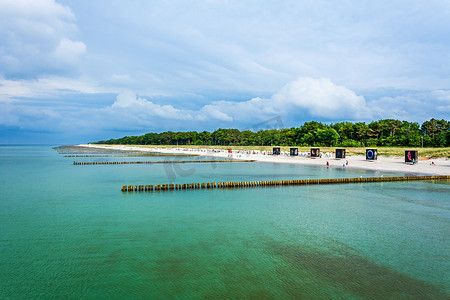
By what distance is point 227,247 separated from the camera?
48.8 ft

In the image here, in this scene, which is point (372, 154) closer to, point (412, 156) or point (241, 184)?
point (412, 156)

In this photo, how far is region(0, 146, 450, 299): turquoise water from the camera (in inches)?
430

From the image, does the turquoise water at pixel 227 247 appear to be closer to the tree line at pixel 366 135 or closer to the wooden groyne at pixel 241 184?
the wooden groyne at pixel 241 184

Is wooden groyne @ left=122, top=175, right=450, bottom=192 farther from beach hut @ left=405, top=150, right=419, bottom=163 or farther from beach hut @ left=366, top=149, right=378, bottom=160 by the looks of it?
beach hut @ left=366, top=149, right=378, bottom=160

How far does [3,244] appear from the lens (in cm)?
1529

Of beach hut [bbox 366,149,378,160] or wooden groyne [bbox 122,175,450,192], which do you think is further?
beach hut [bbox 366,149,378,160]

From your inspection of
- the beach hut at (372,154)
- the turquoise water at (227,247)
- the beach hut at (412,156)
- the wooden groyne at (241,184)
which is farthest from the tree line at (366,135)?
the turquoise water at (227,247)

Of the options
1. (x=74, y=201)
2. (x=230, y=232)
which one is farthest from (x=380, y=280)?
(x=74, y=201)

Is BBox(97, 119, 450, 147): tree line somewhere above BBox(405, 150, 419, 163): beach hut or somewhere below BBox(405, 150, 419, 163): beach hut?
above

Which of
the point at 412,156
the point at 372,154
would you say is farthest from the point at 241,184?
the point at 372,154

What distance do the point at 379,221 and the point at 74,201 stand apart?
23888mm

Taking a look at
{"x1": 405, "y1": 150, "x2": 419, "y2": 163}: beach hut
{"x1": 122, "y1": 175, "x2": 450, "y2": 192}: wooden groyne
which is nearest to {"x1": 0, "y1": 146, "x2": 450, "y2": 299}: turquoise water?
{"x1": 122, "y1": 175, "x2": 450, "y2": 192}: wooden groyne

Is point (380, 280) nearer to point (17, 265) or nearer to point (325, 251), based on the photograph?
point (325, 251)

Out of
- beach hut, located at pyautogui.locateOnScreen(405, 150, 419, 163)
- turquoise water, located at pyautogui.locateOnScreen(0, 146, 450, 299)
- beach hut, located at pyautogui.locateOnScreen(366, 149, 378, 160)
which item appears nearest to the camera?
turquoise water, located at pyautogui.locateOnScreen(0, 146, 450, 299)
